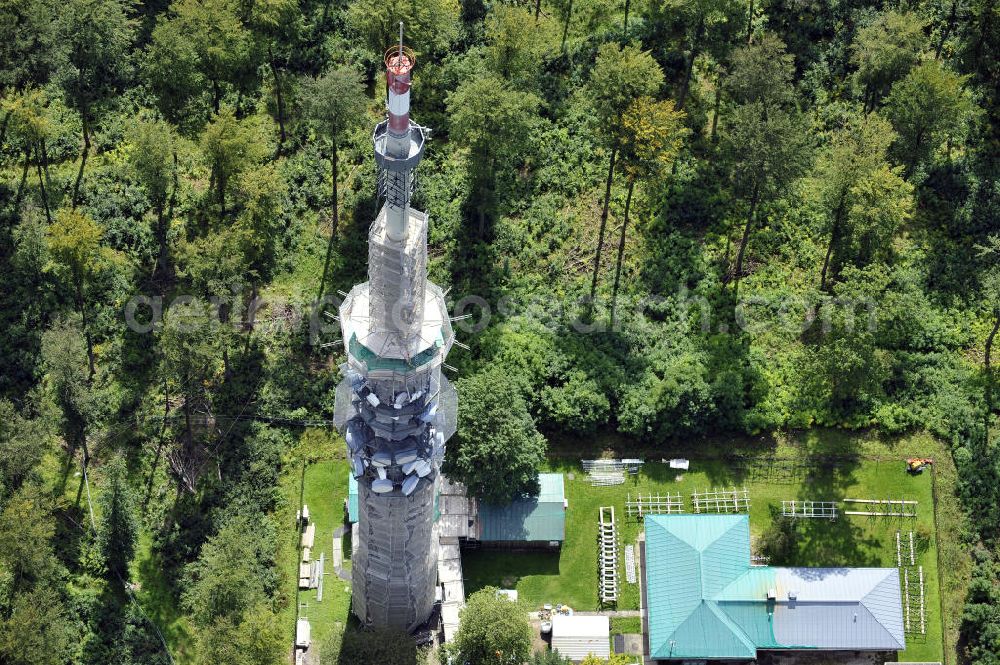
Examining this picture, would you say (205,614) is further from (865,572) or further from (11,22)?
(11,22)

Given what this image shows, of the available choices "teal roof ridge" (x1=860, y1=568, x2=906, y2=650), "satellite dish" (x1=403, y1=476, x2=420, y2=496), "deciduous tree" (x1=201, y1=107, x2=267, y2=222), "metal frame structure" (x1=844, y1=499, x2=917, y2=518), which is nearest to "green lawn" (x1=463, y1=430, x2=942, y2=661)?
"metal frame structure" (x1=844, y1=499, x2=917, y2=518)

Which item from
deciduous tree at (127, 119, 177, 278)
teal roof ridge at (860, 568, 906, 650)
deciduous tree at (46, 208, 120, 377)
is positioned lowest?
teal roof ridge at (860, 568, 906, 650)

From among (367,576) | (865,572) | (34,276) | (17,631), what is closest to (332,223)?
(34,276)

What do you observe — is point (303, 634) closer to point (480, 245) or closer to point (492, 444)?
point (492, 444)

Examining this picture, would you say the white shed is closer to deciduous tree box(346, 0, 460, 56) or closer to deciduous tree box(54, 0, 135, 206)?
deciduous tree box(346, 0, 460, 56)

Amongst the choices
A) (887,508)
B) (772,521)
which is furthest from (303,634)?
(887,508)

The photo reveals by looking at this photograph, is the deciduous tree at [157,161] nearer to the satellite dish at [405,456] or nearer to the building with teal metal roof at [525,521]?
the building with teal metal roof at [525,521]

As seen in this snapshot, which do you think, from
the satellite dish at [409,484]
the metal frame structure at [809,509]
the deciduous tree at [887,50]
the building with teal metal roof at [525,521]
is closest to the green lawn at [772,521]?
the metal frame structure at [809,509]
